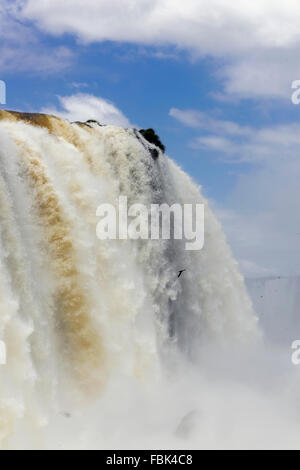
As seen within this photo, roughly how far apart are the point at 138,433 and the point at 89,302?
395 cm

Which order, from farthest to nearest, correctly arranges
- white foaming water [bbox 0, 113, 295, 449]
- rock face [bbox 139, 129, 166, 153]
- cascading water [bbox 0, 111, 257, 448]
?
rock face [bbox 139, 129, 166, 153] < white foaming water [bbox 0, 113, 295, 449] < cascading water [bbox 0, 111, 257, 448]

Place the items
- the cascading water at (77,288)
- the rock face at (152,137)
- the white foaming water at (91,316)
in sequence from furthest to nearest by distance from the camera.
Result: the rock face at (152,137)
the white foaming water at (91,316)
the cascading water at (77,288)

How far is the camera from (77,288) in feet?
61.9

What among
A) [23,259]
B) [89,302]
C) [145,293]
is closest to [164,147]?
[145,293]

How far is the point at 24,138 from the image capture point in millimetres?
19344

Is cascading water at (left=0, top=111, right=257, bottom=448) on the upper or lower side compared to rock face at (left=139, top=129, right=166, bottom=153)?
lower

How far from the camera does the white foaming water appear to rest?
16156 mm

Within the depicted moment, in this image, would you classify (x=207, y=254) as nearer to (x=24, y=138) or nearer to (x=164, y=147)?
(x=164, y=147)

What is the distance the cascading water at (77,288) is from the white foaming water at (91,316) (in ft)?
0.13

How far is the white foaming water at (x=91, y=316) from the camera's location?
1616cm

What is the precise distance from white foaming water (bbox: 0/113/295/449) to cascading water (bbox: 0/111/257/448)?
40mm

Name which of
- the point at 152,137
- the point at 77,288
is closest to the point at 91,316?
the point at 77,288
